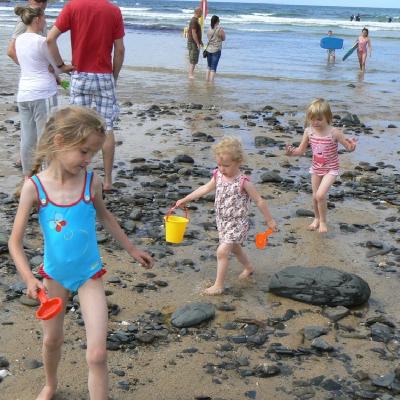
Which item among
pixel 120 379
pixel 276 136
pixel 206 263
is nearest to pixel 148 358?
pixel 120 379

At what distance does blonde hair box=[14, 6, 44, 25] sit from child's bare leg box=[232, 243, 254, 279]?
315 cm

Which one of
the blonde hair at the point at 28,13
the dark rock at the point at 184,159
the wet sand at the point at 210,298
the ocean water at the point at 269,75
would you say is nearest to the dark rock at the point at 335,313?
the wet sand at the point at 210,298

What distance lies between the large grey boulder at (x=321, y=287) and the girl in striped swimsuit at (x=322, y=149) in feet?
4.53

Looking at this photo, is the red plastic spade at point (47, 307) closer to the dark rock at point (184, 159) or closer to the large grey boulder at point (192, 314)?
the large grey boulder at point (192, 314)

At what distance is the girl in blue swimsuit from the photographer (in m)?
2.97

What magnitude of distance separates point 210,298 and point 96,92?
2980mm

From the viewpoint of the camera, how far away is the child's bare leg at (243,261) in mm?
4949

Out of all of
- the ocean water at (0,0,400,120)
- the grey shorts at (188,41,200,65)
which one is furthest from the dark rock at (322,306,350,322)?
the grey shorts at (188,41,200,65)

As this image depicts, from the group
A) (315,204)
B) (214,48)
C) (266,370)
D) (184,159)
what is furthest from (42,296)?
(214,48)

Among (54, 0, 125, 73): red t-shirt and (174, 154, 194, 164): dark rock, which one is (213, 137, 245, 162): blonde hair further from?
(174, 154, 194, 164): dark rock

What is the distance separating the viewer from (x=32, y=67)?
20.7ft

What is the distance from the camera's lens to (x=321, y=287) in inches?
184

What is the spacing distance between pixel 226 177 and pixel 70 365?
74.6 inches

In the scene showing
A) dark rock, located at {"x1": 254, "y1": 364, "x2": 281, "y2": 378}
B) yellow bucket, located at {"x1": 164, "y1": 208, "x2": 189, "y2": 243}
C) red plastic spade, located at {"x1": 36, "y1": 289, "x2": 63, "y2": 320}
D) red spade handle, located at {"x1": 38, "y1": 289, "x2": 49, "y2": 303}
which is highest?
red spade handle, located at {"x1": 38, "y1": 289, "x2": 49, "y2": 303}
